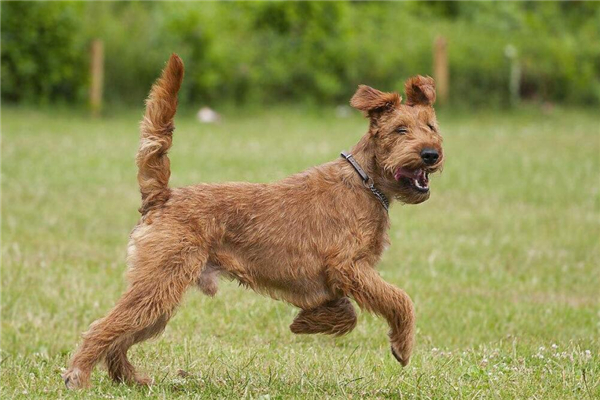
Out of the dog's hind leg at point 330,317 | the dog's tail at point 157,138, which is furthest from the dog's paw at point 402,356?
the dog's tail at point 157,138

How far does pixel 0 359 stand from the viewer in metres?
6.71

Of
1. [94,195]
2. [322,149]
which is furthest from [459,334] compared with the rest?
[322,149]

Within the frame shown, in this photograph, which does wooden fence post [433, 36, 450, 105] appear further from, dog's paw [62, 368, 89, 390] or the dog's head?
dog's paw [62, 368, 89, 390]

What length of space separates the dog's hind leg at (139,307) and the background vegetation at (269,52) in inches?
756

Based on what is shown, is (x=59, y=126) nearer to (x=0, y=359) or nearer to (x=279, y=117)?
(x=279, y=117)

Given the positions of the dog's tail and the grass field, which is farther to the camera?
the grass field

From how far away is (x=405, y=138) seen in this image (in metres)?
5.71

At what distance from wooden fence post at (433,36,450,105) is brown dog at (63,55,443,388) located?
770 inches

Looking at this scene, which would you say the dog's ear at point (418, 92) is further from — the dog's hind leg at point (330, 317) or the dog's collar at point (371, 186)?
the dog's hind leg at point (330, 317)

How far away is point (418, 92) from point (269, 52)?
808 inches

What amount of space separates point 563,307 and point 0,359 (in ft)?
15.1

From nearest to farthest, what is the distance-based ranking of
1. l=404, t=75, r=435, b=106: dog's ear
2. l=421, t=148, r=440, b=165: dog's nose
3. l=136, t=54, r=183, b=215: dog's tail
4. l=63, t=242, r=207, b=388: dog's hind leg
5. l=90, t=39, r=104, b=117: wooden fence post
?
l=63, t=242, r=207, b=388: dog's hind leg
l=421, t=148, r=440, b=165: dog's nose
l=136, t=54, r=183, b=215: dog's tail
l=404, t=75, r=435, b=106: dog's ear
l=90, t=39, r=104, b=117: wooden fence post

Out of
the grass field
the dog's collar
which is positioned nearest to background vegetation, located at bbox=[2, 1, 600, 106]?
the grass field

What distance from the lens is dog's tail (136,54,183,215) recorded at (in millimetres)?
5672
